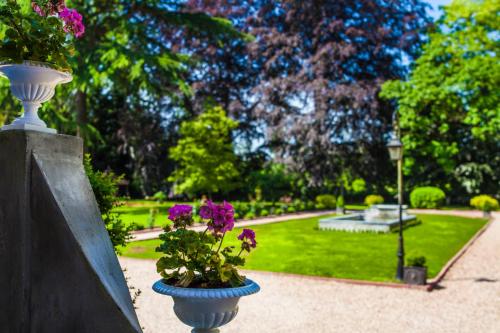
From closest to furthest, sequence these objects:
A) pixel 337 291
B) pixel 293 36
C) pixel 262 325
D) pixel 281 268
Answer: pixel 262 325 < pixel 337 291 < pixel 281 268 < pixel 293 36

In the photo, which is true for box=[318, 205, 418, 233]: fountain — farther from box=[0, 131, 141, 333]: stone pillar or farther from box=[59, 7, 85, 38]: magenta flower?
box=[0, 131, 141, 333]: stone pillar

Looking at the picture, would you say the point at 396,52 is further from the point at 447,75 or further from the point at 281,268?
the point at 281,268

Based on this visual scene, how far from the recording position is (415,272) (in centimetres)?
930

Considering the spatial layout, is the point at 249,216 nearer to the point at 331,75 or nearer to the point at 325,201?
A: the point at 325,201

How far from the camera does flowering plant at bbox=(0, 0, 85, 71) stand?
3.55m

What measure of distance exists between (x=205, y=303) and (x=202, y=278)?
32 centimetres

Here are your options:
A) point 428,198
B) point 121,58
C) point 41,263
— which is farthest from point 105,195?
point 428,198

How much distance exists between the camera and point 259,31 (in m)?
32.2

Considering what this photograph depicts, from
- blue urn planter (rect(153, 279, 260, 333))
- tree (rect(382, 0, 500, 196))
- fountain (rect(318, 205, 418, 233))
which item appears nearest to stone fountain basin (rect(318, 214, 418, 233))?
fountain (rect(318, 205, 418, 233))

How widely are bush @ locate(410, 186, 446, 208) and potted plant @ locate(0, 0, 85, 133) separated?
31736 mm

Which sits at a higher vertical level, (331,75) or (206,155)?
(331,75)

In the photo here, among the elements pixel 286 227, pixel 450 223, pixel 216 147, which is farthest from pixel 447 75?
pixel 216 147

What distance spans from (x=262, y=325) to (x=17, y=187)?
4312 millimetres

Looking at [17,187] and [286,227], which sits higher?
[17,187]
